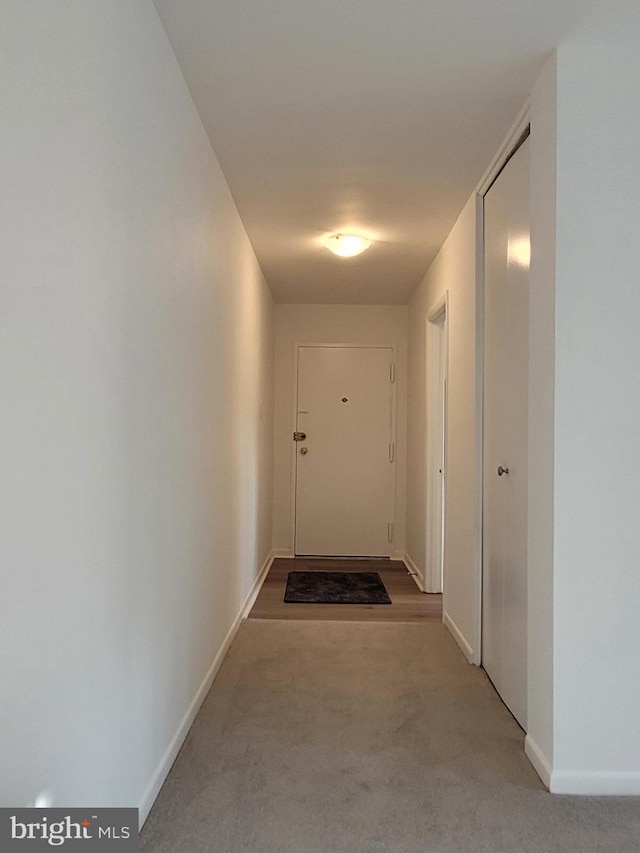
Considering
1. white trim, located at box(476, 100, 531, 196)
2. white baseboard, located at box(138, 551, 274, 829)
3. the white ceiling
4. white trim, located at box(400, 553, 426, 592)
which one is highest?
the white ceiling

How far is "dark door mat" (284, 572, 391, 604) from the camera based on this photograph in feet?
15.7

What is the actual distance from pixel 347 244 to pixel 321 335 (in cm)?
226

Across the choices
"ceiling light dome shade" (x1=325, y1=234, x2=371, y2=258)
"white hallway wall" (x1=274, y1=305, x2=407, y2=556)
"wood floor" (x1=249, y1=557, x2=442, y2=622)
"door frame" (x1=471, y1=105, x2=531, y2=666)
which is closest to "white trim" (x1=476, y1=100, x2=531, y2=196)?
"door frame" (x1=471, y1=105, x2=531, y2=666)

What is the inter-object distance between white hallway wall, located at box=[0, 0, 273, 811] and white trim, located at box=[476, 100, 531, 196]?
4.01 feet

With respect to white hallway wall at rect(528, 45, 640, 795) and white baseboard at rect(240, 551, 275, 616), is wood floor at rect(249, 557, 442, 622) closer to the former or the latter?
white baseboard at rect(240, 551, 275, 616)

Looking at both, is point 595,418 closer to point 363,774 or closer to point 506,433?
point 506,433

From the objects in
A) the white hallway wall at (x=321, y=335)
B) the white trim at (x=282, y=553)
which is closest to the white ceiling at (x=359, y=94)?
the white hallway wall at (x=321, y=335)

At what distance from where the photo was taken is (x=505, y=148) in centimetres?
294

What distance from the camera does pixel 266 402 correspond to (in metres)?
5.78

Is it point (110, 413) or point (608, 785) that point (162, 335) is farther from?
point (608, 785)

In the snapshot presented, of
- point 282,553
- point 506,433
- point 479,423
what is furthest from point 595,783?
point 282,553

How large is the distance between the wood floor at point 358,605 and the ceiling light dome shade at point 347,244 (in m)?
2.23

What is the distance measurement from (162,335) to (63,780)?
1.24 metres

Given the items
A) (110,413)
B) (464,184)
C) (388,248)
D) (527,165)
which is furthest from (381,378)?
(110,413)
